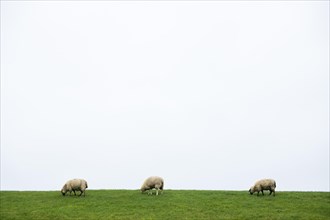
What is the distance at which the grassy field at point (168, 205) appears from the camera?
30.0 m

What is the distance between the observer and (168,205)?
33.4 m

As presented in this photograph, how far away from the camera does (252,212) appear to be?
3058 centimetres

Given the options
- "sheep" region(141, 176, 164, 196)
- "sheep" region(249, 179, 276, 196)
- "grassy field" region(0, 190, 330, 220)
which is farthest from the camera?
"sheep" region(141, 176, 164, 196)

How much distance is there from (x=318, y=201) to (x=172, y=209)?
44.5ft

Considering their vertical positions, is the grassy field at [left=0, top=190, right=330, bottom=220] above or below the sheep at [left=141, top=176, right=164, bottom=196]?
below

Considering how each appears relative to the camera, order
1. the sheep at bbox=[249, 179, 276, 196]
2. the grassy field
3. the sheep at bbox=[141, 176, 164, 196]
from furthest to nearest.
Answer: the sheep at bbox=[141, 176, 164, 196], the sheep at bbox=[249, 179, 276, 196], the grassy field

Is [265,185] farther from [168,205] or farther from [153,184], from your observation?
[153,184]

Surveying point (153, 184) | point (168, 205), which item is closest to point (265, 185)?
point (168, 205)

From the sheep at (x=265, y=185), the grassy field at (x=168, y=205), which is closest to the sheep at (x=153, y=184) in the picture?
the grassy field at (x=168, y=205)

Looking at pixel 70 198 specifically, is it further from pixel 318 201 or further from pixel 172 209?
pixel 318 201

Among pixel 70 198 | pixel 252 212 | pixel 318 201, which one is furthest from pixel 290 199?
pixel 70 198

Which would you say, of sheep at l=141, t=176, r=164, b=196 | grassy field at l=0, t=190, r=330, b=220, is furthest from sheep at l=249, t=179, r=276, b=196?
sheep at l=141, t=176, r=164, b=196

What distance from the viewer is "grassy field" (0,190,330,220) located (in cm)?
3000

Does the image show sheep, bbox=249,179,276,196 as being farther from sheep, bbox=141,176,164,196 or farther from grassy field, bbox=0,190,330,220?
sheep, bbox=141,176,164,196
